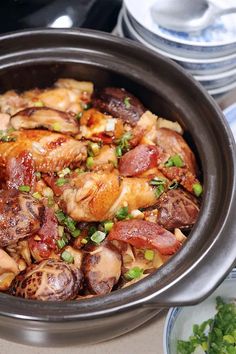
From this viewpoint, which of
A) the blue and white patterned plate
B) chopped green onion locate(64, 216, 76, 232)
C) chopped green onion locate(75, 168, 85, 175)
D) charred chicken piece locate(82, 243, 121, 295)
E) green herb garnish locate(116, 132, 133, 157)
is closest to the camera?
charred chicken piece locate(82, 243, 121, 295)

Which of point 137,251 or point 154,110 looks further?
point 154,110

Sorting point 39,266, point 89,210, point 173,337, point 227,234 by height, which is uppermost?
point 227,234

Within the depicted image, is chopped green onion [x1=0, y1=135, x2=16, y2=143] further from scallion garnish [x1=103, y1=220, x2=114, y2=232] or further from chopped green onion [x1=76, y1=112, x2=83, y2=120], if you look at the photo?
scallion garnish [x1=103, y1=220, x2=114, y2=232]

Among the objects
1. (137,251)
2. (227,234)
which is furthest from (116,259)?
(227,234)

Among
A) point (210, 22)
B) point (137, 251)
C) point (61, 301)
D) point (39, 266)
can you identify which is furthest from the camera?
point (210, 22)

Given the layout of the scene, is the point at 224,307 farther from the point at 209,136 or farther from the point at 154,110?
the point at 154,110

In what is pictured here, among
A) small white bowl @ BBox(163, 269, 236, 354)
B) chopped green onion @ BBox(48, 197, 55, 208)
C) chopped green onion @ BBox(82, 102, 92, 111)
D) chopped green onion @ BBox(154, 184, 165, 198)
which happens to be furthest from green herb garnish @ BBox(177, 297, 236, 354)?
chopped green onion @ BBox(82, 102, 92, 111)

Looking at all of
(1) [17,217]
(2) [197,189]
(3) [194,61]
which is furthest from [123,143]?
(3) [194,61]

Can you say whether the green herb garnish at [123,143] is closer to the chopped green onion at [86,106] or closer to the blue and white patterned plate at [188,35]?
the chopped green onion at [86,106]
